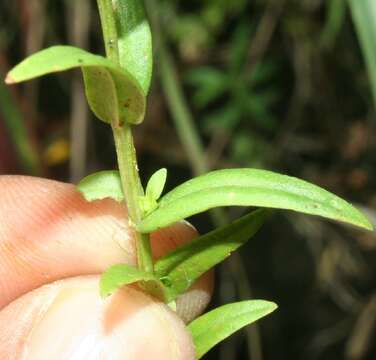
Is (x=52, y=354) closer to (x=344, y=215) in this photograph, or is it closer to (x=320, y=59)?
(x=344, y=215)

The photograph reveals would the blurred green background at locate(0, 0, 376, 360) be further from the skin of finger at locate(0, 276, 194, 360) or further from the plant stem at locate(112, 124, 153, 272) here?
the plant stem at locate(112, 124, 153, 272)

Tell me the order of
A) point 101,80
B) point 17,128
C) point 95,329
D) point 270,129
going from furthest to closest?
point 270,129 < point 17,128 < point 95,329 < point 101,80

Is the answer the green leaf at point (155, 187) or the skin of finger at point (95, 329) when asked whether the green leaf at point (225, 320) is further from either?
the green leaf at point (155, 187)

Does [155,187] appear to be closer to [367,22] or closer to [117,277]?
[117,277]

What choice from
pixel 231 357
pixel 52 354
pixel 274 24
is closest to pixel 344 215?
pixel 52 354

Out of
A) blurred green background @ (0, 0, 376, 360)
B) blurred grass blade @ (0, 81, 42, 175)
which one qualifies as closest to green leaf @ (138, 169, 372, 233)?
blurred grass blade @ (0, 81, 42, 175)

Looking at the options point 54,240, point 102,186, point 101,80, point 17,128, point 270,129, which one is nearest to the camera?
point 101,80

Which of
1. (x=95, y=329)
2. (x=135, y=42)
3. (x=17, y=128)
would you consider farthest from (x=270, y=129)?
(x=135, y=42)
